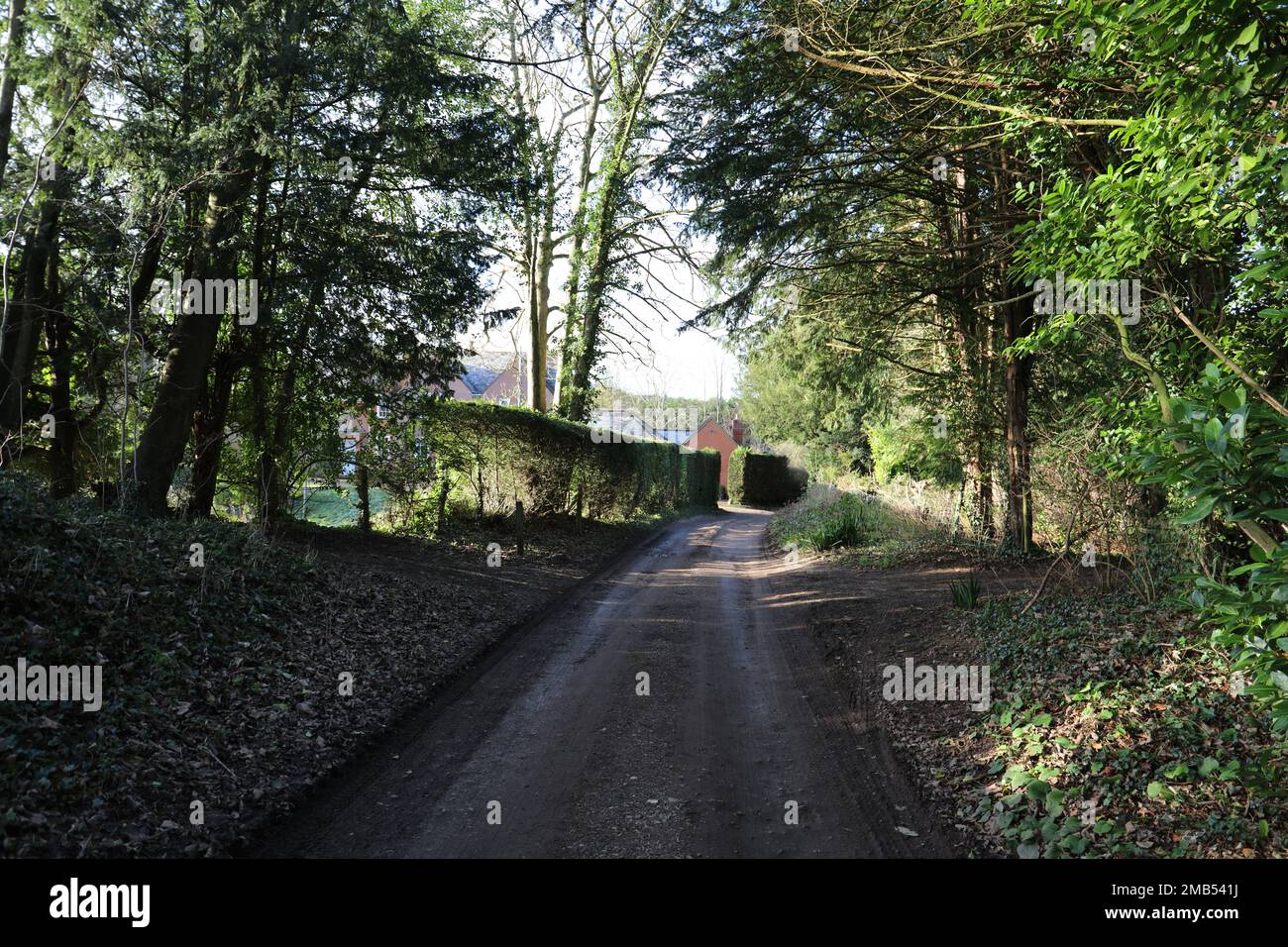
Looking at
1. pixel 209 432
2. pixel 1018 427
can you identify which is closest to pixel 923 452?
pixel 1018 427

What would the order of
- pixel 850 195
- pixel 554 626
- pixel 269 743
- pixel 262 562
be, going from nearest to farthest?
pixel 269 743 → pixel 262 562 → pixel 554 626 → pixel 850 195

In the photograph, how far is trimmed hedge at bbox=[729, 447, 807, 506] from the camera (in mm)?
42500

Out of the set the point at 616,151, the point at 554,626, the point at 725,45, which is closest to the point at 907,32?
the point at 725,45

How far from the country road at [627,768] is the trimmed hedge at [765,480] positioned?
3415 centimetres

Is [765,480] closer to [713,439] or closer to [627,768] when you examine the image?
[713,439]

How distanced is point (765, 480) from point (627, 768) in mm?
38436

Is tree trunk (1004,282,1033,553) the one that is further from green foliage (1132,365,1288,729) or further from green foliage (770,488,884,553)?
green foliage (1132,365,1288,729)

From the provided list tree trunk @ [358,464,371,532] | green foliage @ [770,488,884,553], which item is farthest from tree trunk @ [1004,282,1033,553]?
tree trunk @ [358,464,371,532]

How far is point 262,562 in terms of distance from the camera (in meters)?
7.48

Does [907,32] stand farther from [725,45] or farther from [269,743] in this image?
[269,743]

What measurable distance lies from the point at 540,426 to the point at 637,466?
7.80 meters

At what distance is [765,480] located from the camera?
140 feet

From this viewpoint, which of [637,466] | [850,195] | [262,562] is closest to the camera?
[262,562]

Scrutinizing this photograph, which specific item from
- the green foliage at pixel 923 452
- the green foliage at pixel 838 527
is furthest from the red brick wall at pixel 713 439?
the green foliage at pixel 923 452
